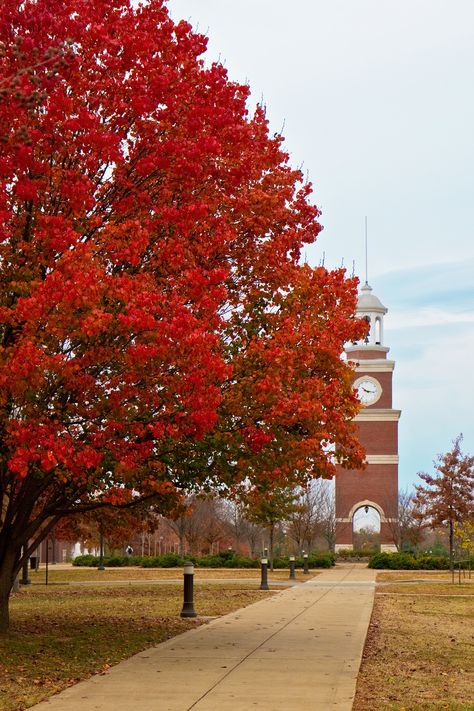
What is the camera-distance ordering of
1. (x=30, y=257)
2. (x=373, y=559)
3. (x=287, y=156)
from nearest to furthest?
(x=30, y=257) < (x=287, y=156) < (x=373, y=559)

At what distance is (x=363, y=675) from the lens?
1114 centimetres

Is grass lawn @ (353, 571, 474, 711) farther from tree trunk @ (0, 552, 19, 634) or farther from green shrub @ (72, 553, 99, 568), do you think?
green shrub @ (72, 553, 99, 568)

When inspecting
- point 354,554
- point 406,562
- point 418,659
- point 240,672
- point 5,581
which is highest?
point 5,581

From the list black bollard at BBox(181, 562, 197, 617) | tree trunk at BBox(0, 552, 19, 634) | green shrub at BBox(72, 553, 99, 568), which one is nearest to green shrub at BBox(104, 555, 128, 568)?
green shrub at BBox(72, 553, 99, 568)

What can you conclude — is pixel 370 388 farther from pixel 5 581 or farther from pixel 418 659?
pixel 418 659

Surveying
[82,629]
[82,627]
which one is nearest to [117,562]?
[82,627]

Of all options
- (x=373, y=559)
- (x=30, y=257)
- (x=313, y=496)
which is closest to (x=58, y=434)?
(x=30, y=257)

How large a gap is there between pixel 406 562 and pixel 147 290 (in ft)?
132

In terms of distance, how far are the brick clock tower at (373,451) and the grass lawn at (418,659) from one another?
41407mm

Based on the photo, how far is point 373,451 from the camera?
66.6 m

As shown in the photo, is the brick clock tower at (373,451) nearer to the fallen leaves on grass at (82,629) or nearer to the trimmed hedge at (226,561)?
the trimmed hedge at (226,561)

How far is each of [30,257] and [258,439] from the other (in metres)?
3.52

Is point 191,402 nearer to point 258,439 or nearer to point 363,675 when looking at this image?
point 258,439

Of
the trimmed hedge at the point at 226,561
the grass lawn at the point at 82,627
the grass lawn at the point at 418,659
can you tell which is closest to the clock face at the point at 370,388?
the trimmed hedge at the point at 226,561
